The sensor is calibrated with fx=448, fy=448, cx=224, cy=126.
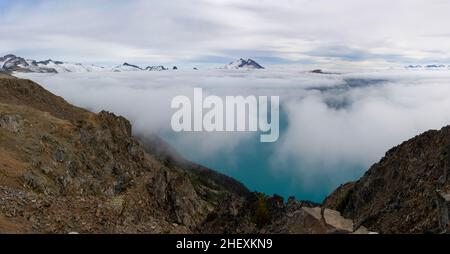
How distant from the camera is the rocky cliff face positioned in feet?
91.4

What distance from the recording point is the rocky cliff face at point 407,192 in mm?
27859

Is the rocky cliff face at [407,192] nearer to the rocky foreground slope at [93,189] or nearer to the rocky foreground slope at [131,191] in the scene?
the rocky foreground slope at [131,191]

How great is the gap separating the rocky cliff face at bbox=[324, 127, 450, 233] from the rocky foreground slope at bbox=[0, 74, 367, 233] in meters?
2.72

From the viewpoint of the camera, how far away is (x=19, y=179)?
135ft

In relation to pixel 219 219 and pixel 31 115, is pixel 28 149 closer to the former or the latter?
pixel 31 115

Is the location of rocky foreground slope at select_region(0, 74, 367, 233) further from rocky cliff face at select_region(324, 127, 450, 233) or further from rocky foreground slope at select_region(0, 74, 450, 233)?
rocky cliff face at select_region(324, 127, 450, 233)

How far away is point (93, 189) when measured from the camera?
69.4 m

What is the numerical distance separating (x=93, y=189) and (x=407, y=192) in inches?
1942

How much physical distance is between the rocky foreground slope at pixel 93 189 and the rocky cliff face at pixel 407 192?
272 cm

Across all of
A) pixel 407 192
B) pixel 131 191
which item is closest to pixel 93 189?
pixel 131 191

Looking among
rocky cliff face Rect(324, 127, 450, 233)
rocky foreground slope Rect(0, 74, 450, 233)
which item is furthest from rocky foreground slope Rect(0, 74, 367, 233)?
rocky cliff face Rect(324, 127, 450, 233)

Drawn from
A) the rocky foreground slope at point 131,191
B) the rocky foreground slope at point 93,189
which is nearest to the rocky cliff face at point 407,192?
the rocky foreground slope at point 131,191

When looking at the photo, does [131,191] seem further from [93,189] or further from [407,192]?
[407,192]
